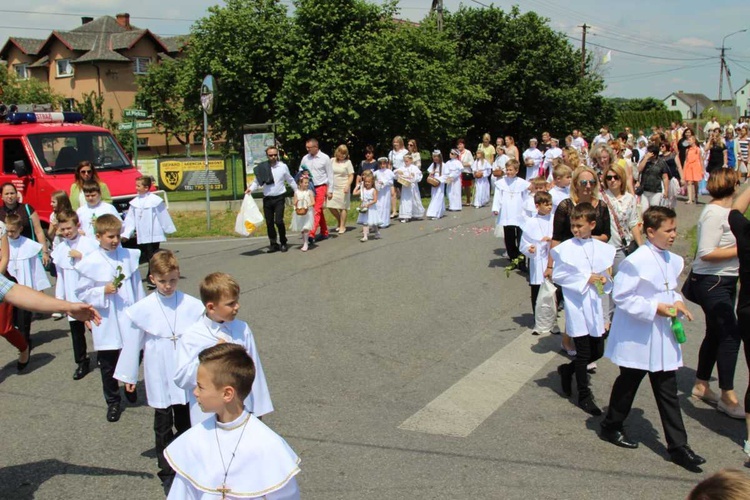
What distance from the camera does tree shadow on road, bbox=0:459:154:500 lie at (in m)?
5.01

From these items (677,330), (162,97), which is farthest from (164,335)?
(162,97)

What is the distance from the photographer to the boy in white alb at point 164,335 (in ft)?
16.4

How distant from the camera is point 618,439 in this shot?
5422 mm

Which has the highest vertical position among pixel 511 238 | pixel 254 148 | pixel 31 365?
pixel 254 148

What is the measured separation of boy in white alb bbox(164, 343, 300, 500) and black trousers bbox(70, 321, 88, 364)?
4627 mm

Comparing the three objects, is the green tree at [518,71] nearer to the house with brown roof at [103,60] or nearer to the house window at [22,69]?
the house with brown roof at [103,60]

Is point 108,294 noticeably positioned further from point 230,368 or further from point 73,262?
point 230,368

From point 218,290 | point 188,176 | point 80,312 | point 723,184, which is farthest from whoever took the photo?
point 188,176

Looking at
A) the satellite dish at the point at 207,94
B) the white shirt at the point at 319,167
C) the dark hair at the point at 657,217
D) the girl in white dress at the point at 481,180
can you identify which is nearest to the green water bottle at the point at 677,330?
the dark hair at the point at 657,217

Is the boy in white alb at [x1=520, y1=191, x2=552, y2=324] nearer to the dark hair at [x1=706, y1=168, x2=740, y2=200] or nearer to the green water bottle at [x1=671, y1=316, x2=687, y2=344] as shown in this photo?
the dark hair at [x1=706, y1=168, x2=740, y2=200]

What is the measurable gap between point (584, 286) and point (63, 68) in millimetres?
66623

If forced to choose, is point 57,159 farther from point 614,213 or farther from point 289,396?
point 614,213

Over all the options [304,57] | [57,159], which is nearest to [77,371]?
[57,159]

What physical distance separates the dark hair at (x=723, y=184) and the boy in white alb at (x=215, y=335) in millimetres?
3674
